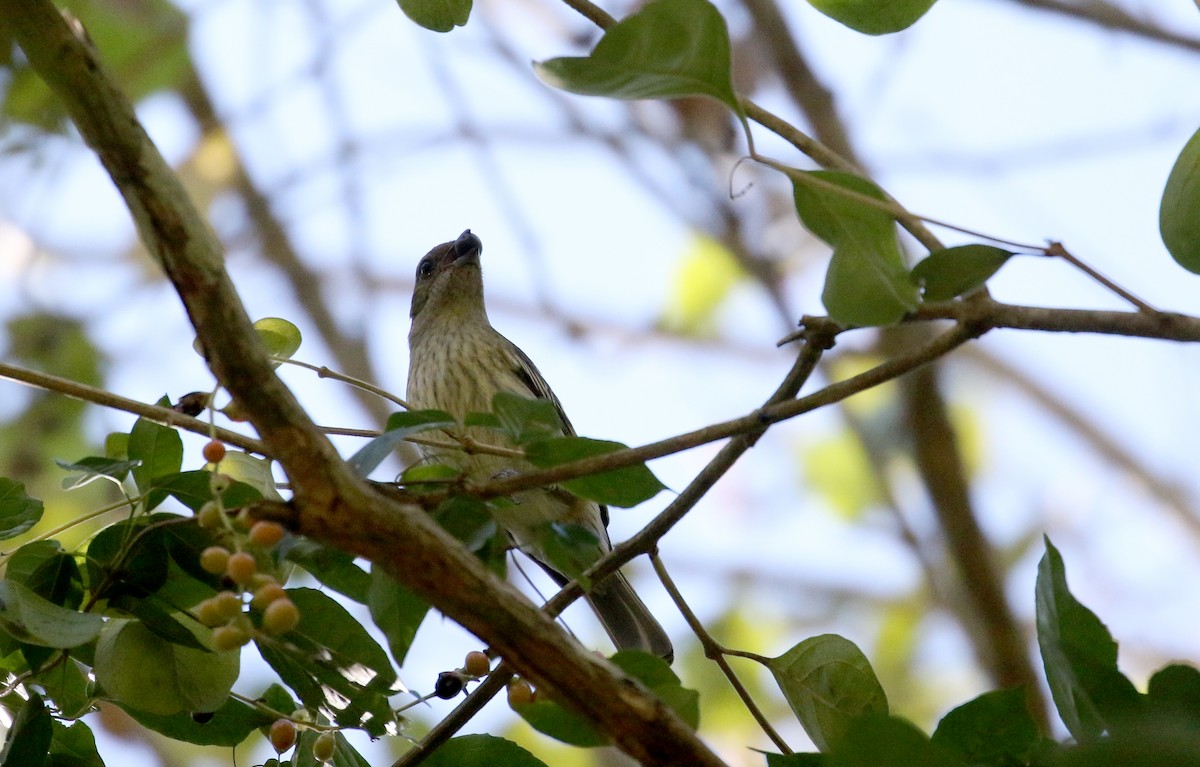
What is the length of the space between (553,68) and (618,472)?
54cm

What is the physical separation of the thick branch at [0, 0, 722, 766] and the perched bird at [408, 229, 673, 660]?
1798 mm

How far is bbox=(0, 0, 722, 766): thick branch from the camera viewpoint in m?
1.42

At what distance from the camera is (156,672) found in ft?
5.86

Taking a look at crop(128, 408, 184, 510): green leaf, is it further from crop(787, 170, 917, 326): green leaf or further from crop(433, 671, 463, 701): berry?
crop(787, 170, 917, 326): green leaf

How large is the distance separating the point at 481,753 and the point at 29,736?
645 mm

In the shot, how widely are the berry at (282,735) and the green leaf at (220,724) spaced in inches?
2.8

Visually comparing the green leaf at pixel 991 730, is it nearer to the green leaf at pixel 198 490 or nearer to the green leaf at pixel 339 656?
the green leaf at pixel 339 656

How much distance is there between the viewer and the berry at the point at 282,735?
195 cm

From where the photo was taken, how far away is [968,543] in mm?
6266

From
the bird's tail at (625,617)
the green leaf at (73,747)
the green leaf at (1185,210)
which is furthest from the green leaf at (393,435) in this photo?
the bird's tail at (625,617)

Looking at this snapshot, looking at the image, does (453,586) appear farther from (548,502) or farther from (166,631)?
(548,502)

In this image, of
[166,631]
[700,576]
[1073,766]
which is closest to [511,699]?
[166,631]

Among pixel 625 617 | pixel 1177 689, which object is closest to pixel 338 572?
pixel 1177 689

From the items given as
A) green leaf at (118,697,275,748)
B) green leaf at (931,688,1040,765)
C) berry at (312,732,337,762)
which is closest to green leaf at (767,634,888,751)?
green leaf at (931,688,1040,765)
